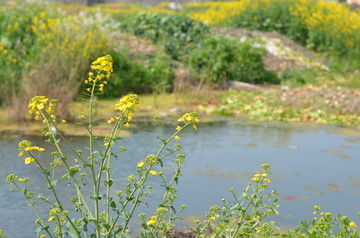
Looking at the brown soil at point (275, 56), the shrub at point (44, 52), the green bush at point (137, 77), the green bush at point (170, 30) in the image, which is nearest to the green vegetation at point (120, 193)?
the shrub at point (44, 52)

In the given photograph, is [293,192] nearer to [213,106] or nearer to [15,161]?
[15,161]

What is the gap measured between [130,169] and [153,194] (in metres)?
0.82

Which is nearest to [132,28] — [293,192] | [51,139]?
[293,192]

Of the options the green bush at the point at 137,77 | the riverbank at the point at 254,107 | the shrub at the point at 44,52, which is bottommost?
the riverbank at the point at 254,107

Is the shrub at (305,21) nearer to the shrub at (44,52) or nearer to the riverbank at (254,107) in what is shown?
the riverbank at (254,107)

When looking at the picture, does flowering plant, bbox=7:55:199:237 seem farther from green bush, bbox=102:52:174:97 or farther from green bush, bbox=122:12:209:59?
green bush, bbox=122:12:209:59

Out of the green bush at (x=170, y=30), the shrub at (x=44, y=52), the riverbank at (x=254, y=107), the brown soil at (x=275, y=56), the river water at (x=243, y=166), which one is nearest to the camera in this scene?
the river water at (x=243, y=166)

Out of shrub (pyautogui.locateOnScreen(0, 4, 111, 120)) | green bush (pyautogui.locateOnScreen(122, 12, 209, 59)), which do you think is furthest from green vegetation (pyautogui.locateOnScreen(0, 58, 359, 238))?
green bush (pyautogui.locateOnScreen(122, 12, 209, 59))

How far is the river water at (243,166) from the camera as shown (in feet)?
16.5

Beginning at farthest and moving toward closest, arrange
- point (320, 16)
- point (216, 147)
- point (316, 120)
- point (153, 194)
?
point (320, 16) < point (316, 120) < point (216, 147) < point (153, 194)

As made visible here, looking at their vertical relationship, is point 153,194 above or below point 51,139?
below

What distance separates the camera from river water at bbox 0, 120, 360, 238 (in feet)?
16.5

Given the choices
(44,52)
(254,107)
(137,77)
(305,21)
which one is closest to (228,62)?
(137,77)

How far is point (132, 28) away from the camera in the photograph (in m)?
14.3
